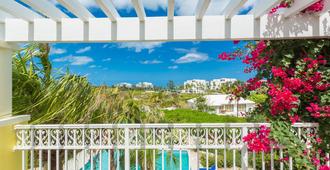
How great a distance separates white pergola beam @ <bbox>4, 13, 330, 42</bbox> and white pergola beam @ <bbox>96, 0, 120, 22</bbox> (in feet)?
0.47

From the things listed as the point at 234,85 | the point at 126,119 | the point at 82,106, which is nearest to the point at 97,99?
the point at 82,106

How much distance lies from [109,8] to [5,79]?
1525 millimetres

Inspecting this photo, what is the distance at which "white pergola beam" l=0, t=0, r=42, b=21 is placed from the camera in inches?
77.3

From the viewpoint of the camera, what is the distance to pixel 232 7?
209 centimetres

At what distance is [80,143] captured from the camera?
2678 millimetres

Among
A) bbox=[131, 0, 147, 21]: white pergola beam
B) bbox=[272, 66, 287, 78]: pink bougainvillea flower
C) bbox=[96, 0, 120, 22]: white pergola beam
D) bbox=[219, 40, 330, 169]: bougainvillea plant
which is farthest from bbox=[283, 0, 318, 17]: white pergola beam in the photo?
bbox=[96, 0, 120, 22]: white pergola beam

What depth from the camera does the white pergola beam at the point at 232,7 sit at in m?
1.92

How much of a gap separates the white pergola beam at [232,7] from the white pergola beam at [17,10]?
1.82m

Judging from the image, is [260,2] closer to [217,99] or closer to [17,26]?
[17,26]

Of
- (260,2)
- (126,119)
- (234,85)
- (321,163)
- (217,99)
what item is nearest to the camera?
(260,2)

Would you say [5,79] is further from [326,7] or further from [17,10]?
[326,7]

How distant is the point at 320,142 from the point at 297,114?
1.10 ft

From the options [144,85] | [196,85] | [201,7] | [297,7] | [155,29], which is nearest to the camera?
[201,7]

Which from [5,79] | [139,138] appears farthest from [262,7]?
[5,79]
